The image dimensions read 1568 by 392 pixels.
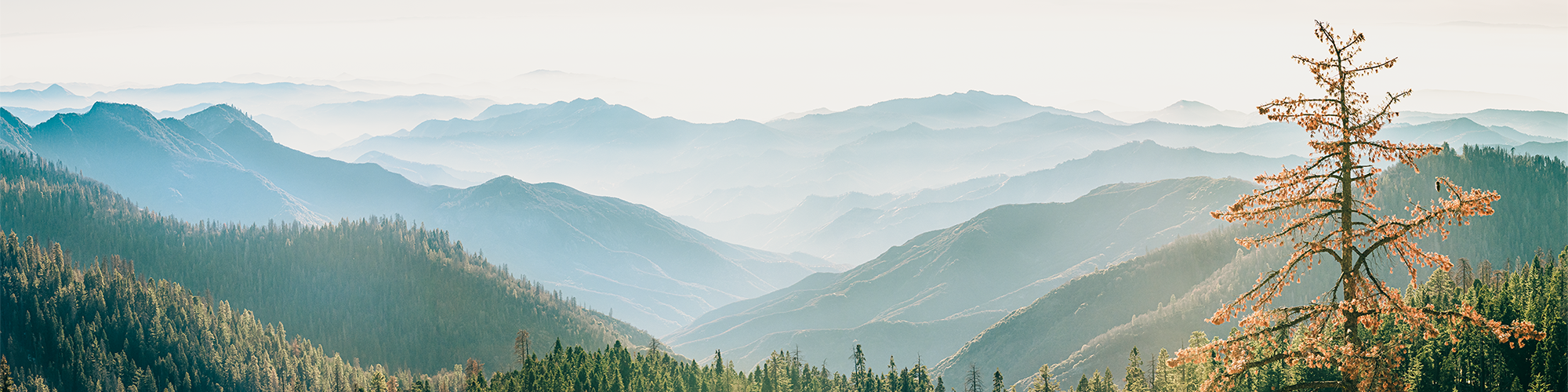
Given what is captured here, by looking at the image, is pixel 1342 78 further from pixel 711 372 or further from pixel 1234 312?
pixel 711 372

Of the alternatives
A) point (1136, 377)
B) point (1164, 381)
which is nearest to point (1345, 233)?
point (1164, 381)

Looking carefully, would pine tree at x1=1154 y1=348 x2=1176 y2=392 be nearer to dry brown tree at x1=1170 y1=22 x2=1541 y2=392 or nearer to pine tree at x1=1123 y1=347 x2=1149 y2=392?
pine tree at x1=1123 y1=347 x2=1149 y2=392

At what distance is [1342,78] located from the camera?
23422 millimetres

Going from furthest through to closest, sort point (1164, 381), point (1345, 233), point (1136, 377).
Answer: point (1136, 377), point (1164, 381), point (1345, 233)

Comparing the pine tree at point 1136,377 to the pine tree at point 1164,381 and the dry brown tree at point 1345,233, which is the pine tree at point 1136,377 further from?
the dry brown tree at point 1345,233

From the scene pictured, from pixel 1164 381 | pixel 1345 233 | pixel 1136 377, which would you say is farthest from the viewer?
pixel 1136 377

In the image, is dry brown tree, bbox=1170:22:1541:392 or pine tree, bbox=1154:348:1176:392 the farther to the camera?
pine tree, bbox=1154:348:1176:392

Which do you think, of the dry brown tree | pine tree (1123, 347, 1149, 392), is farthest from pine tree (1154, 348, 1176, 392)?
the dry brown tree

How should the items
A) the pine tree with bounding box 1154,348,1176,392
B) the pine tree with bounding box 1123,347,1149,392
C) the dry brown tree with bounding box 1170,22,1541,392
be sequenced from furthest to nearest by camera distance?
the pine tree with bounding box 1123,347,1149,392 → the pine tree with bounding box 1154,348,1176,392 → the dry brown tree with bounding box 1170,22,1541,392

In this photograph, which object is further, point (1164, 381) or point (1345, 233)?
point (1164, 381)

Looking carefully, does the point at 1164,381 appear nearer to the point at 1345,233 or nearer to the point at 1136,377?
the point at 1136,377

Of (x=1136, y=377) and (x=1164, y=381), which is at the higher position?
(x=1164, y=381)

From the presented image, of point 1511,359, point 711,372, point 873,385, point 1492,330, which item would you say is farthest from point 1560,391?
point 711,372

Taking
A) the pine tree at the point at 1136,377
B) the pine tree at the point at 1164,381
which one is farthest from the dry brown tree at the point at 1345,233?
the pine tree at the point at 1136,377
